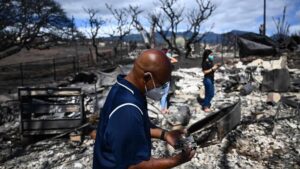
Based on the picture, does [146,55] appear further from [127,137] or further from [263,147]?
[263,147]

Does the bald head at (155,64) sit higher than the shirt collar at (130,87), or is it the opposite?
the bald head at (155,64)

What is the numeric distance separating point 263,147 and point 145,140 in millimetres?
5309

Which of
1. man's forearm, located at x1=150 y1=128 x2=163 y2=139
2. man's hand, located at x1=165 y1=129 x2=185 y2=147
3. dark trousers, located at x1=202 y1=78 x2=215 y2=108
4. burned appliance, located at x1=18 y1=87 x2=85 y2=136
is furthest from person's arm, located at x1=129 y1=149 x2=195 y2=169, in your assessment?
dark trousers, located at x1=202 y1=78 x2=215 y2=108

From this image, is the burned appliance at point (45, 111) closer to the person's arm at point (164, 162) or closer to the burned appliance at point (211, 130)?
the burned appliance at point (211, 130)

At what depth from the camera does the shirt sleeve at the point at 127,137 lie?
1.55 m

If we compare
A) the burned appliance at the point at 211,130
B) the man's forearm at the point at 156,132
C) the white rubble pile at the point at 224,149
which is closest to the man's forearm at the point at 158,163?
the man's forearm at the point at 156,132

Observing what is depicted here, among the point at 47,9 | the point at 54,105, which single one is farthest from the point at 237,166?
the point at 47,9

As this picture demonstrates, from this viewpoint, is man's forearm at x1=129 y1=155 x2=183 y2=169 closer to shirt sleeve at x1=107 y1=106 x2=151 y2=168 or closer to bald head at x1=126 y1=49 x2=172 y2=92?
shirt sleeve at x1=107 y1=106 x2=151 y2=168

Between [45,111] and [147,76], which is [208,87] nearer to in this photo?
[45,111]

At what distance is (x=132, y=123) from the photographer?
158cm

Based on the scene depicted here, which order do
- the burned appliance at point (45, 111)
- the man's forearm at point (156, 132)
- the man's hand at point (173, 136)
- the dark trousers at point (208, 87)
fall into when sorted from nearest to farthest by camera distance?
the man's hand at point (173, 136)
the man's forearm at point (156, 132)
the burned appliance at point (45, 111)
the dark trousers at point (208, 87)

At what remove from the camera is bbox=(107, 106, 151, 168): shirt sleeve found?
155cm

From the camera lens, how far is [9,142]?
6898mm

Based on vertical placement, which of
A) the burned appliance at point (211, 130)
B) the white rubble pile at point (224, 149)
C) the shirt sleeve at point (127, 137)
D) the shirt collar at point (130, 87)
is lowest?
the white rubble pile at point (224, 149)
